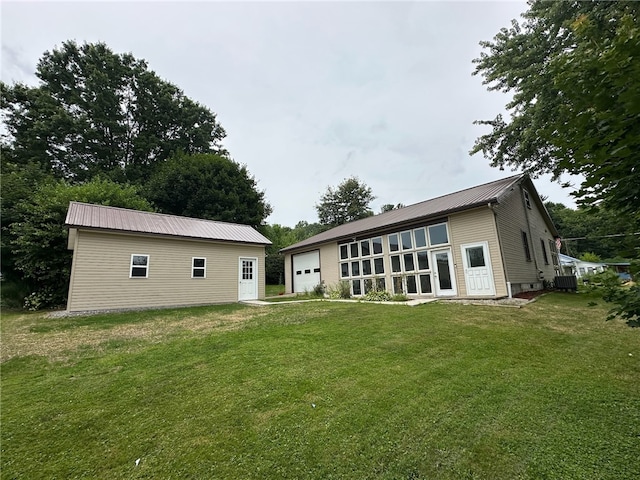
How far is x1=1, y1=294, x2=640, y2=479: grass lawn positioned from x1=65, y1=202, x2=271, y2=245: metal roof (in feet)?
18.8

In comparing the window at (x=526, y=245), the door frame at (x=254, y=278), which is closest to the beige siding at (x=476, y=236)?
the window at (x=526, y=245)

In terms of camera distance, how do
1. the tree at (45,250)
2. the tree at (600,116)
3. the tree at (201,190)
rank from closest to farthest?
the tree at (600,116) → the tree at (45,250) → the tree at (201,190)

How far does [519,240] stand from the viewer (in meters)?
11.1

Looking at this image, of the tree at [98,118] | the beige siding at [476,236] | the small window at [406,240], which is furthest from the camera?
the tree at [98,118]

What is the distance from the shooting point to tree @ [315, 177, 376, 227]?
34438 millimetres

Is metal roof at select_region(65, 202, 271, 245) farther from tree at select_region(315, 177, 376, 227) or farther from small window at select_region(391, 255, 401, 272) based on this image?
tree at select_region(315, 177, 376, 227)

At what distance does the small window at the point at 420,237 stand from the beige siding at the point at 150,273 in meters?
8.69

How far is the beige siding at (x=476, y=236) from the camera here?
9.29m

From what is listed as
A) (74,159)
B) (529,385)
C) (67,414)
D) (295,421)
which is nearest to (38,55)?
(74,159)

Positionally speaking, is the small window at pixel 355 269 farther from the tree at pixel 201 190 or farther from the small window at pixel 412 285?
the tree at pixel 201 190

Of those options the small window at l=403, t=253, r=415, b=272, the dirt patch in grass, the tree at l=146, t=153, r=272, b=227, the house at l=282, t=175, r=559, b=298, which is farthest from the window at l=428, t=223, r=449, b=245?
the tree at l=146, t=153, r=272, b=227

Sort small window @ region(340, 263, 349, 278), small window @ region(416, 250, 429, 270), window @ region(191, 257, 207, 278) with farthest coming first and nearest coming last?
1. small window @ region(340, 263, 349, 278)
2. window @ region(191, 257, 207, 278)
3. small window @ region(416, 250, 429, 270)

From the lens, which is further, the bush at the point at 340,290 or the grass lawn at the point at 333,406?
the bush at the point at 340,290

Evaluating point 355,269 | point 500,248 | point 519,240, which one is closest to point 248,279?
point 355,269
